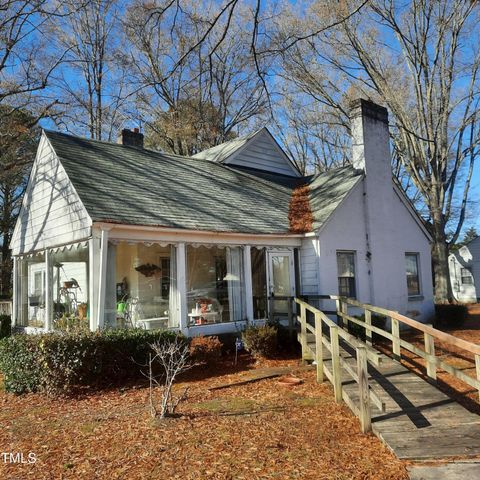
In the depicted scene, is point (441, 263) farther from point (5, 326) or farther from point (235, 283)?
point (5, 326)

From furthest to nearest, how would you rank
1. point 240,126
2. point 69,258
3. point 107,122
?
point 240,126
point 107,122
point 69,258

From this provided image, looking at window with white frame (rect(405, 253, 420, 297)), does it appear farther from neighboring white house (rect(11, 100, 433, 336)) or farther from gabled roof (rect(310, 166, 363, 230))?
gabled roof (rect(310, 166, 363, 230))

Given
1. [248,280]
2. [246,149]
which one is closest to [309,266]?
[248,280]

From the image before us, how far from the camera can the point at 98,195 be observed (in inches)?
417

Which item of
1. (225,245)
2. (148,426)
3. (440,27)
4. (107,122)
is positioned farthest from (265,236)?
(107,122)

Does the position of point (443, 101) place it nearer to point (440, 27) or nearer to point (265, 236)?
point (440, 27)

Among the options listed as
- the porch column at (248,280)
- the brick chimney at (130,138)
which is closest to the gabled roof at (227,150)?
the brick chimney at (130,138)

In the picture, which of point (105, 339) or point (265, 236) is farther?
point (265, 236)

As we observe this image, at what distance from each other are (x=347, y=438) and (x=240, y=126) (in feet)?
87.8

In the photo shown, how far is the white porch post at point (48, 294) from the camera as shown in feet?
38.9

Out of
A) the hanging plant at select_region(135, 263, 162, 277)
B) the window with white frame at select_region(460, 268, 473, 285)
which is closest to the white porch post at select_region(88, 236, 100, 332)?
the hanging plant at select_region(135, 263, 162, 277)

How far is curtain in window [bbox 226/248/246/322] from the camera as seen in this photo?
1195cm

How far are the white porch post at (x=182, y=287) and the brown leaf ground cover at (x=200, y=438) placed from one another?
113 inches

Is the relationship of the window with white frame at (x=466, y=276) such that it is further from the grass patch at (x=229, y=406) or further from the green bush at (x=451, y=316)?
the grass patch at (x=229, y=406)
